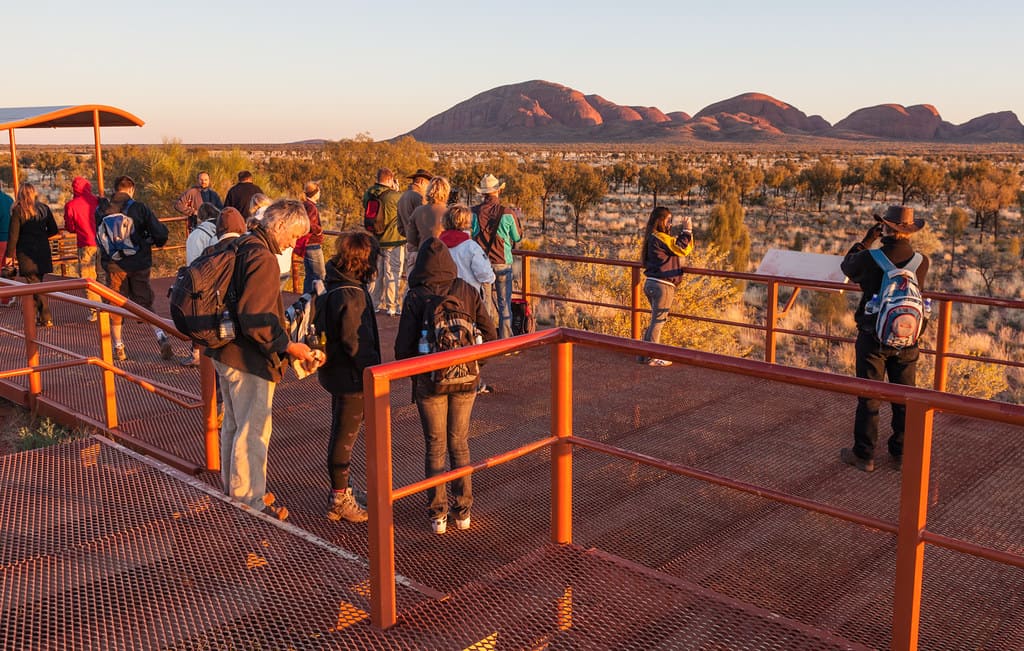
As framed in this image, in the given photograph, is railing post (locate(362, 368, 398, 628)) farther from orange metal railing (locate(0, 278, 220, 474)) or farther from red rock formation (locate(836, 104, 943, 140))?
red rock formation (locate(836, 104, 943, 140))

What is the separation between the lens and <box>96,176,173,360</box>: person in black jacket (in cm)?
895

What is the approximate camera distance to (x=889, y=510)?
5527 mm

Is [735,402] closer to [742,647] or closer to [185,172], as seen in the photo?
[742,647]

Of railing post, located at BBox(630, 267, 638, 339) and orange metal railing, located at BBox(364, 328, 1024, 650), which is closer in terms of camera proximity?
orange metal railing, located at BBox(364, 328, 1024, 650)

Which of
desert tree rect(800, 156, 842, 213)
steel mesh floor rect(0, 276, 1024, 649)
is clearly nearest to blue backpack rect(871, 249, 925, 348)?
steel mesh floor rect(0, 276, 1024, 649)

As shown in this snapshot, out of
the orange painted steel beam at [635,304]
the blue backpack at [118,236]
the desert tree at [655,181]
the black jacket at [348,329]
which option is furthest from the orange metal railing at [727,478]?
the desert tree at [655,181]

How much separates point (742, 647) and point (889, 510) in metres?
2.61

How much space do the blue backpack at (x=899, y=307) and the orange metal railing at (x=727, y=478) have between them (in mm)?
2718

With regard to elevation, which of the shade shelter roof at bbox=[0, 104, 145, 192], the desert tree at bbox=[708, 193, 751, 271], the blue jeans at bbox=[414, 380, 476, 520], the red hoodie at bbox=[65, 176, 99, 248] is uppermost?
the shade shelter roof at bbox=[0, 104, 145, 192]

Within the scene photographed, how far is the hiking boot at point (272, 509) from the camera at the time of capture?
5.17 meters

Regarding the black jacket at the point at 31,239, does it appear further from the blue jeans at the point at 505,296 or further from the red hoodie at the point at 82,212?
the blue jeans at the point at 505,296

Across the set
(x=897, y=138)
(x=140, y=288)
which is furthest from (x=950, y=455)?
(x=897, y=138)

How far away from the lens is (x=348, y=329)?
4809mm

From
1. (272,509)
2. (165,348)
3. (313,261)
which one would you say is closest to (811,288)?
(313,261)
